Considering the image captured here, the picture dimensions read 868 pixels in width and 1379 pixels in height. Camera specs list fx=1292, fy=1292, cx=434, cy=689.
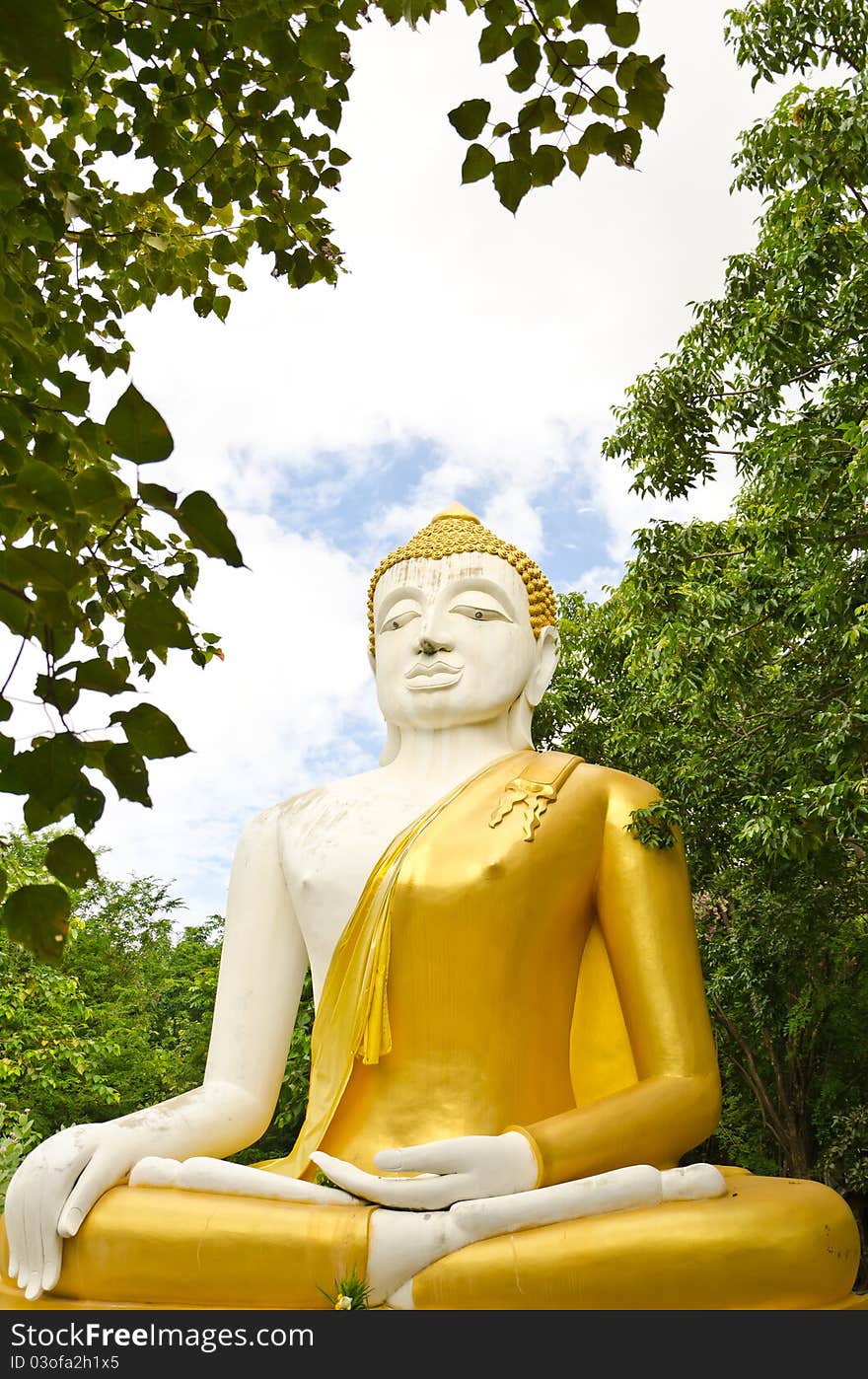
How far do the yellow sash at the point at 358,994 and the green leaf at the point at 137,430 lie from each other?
9.63ft

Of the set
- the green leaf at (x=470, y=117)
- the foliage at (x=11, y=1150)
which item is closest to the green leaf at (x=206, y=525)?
the green leaf at (x=470, y=117)

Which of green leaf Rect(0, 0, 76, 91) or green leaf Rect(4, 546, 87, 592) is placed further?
green leaf Rect(0, 0, 76, 91)

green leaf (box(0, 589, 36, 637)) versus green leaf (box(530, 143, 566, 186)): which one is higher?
green leaf (box(530, 143, 566, 186))

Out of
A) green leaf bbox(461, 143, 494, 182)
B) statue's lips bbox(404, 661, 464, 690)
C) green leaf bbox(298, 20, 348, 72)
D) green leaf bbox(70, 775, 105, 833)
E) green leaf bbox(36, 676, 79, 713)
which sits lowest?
green leaf bbox(70, 775, 105, 833)

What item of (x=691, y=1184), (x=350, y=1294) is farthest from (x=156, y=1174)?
(x=691, y=1184)

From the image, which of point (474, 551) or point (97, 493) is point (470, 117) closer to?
point (97, 493)

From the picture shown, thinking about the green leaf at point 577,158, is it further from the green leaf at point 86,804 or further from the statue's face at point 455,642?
the statue's face at point 455,642

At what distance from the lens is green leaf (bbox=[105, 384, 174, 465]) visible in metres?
1.74

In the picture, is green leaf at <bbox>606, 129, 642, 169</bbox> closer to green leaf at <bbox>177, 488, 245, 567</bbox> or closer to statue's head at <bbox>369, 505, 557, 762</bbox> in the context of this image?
green leaf at <bbox>177, 488, 245, 567</bbox>

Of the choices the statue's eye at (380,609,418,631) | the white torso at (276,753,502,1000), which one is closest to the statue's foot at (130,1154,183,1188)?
the white torso at (276,753,502,1000)

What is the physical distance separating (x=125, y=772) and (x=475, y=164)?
1.65 m

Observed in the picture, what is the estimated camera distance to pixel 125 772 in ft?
6.19

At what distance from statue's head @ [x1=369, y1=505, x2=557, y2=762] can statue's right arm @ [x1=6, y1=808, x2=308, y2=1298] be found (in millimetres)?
763
